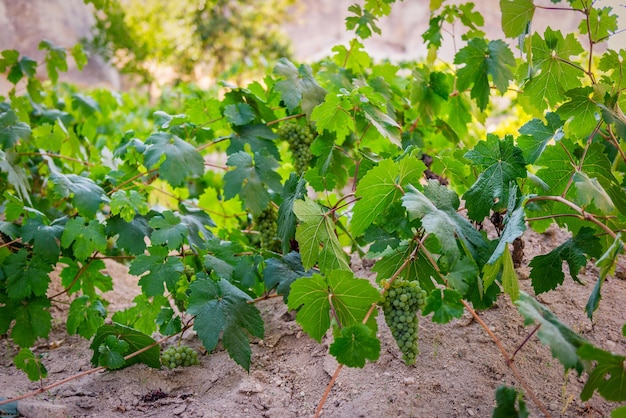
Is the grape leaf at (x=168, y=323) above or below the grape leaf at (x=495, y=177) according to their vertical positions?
below

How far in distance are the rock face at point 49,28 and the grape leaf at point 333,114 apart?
1193cm

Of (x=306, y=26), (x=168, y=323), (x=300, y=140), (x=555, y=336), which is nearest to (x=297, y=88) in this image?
(x=300, y=140)

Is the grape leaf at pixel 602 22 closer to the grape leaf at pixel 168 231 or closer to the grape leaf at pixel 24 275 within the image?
the grape leaf at pixel 168 231

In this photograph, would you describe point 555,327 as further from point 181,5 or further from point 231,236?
point 181,5

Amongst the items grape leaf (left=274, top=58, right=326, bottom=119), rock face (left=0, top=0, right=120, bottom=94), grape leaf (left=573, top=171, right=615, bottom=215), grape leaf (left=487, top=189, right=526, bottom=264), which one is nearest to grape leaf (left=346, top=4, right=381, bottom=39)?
grape leaf (left=274, top=58, right=326, bottom=119)

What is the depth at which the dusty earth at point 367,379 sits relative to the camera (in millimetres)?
1579

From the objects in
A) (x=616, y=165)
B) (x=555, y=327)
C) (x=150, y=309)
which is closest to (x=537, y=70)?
(x=616, y=165)

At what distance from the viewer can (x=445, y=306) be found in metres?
1.34

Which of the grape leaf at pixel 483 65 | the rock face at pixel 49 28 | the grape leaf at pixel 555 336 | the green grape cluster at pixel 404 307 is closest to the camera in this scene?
the grape leaf at pixel 555 336

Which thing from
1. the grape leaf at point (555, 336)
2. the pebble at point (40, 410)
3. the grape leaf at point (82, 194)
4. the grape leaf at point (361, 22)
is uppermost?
the grape leaf at point (361, 22)

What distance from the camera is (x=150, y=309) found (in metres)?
1.99

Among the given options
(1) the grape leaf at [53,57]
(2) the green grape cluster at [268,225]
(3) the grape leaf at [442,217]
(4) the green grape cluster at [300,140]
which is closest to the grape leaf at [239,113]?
(4) the green grape cluster at [300,140]

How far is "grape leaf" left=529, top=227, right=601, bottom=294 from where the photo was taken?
156cm

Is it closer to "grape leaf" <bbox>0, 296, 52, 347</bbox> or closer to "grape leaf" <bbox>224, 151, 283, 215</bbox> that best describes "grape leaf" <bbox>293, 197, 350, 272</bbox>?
"grape leaf" <bbox>224, 151, 283, 215</bbox>
